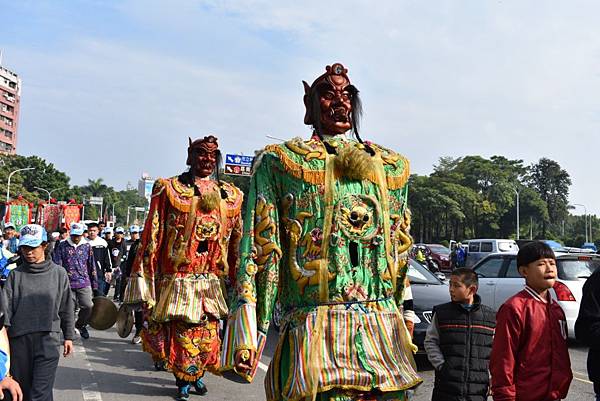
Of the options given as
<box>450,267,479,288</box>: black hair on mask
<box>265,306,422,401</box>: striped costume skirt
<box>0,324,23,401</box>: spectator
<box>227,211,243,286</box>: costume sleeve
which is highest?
<box>227,211,243,286</box>: costume sleeve

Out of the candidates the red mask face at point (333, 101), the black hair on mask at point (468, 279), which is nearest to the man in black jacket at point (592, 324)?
the black hair on mask at point (468, 279)

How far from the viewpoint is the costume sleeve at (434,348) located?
4.44 m

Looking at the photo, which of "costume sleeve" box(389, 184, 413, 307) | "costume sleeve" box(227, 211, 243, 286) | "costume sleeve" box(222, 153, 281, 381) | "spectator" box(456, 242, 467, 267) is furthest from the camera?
"spectator" box(456, 242, 467, 267)

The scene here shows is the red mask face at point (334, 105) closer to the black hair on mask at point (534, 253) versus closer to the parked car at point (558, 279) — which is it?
the black hair on mask at point (534, 253)

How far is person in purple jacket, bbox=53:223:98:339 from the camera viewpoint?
995 cm

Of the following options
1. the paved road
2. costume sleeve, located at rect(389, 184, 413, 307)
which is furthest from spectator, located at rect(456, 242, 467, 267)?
costume sleeve, located at rect(389, 184, 413, 307)

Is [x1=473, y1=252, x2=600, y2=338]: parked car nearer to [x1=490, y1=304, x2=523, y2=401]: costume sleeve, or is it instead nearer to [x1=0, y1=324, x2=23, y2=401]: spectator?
[x1=490, y1=304, x2=523, y2=401]: costume sleeve

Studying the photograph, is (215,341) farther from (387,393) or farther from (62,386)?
(387,393)

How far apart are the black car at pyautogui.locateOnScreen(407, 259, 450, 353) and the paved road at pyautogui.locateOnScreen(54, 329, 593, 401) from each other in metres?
0.48

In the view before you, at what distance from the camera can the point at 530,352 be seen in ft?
11.6

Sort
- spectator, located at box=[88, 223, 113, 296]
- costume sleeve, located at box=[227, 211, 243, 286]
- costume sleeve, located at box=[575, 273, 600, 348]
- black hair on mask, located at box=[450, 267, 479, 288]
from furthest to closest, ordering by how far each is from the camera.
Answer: spectator, located at box=[88, 223, 113, 296] → costume sleeve, located at box=[227, 211, 243, 286] → black hair on mask, located at box=[450, 267, 479, 288] → costume sleeve, located at box=[575, 273, 600, 348]

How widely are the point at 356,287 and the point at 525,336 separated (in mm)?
1297

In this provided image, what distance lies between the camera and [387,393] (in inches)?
106

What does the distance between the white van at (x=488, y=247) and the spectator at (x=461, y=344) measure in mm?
23085
